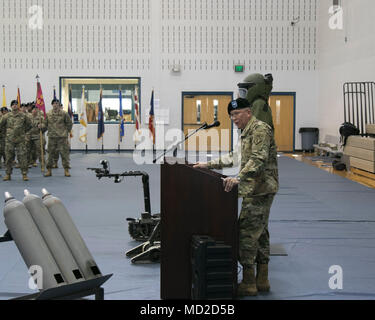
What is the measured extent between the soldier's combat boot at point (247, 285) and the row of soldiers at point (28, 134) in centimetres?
889

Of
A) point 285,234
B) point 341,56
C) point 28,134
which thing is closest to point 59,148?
point 28,134

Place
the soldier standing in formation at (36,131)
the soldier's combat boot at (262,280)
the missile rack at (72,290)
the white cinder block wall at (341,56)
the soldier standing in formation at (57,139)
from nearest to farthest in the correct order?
the missile rack at (72,290) < the soldier's combat boot at (262,280) < the soldier standing in formation at (57,139) < the soldier standing in formation at (36,131) < the white cinder block wall at (341,56)

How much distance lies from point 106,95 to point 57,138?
337 inches

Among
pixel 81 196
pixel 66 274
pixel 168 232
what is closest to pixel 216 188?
pixel 168 232

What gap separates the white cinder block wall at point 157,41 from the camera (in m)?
21.0

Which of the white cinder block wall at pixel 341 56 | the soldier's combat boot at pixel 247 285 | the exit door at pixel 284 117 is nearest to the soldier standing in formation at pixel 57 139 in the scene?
the white cinder block wall at pixel 341 56

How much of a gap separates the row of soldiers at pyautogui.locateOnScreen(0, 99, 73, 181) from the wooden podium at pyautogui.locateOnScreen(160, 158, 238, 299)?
29.6 feet

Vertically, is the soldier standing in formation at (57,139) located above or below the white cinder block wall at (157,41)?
below

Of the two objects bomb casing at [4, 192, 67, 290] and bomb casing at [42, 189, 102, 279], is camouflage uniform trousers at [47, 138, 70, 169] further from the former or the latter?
bomb casing at [4, 192, 67, 290]

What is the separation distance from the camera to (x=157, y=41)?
69.3ft

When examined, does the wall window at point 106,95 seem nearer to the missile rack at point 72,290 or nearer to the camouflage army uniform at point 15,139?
the camouflage army uniform at point 15,139

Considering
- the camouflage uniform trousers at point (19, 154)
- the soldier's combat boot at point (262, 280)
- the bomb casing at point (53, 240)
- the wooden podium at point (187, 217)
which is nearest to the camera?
the bomb casing at point (53, 240)

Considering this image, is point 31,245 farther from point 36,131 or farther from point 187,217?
A: point 36,131
